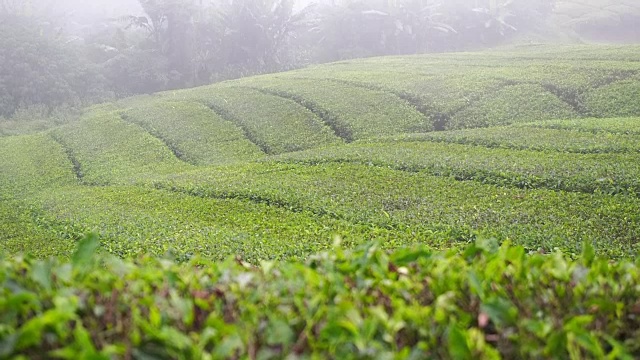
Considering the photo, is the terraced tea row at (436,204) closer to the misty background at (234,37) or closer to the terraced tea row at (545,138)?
the terraced tea row at (545,138)

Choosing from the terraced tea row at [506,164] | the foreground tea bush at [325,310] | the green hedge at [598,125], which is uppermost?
the foreground tea bush at [325,310]

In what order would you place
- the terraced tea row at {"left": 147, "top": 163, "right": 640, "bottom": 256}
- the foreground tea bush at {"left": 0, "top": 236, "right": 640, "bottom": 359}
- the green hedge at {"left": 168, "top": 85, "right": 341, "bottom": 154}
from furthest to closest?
the green hedge at {"left": 168, "top": 85, "right": 341, "bottom": 154}, the terraced tea row at {"left": 147, "top": 163, "right": 640, "bottom": 256}, the foreground tea bush at {"left": 0, "top": 236, "right": 640, "bottom": 359}

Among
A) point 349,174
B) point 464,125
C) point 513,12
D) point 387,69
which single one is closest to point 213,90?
point 387,69

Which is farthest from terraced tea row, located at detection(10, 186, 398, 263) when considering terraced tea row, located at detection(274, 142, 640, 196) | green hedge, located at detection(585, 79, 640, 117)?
green hedge, located at detection(585, 79, 640, 117)

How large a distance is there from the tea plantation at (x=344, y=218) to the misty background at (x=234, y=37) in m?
9.26

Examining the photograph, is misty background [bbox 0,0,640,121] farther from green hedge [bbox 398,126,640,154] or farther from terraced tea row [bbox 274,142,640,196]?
green hedge [bbox 398,126,640,154]

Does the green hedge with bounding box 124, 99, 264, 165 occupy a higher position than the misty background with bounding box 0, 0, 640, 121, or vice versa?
the misty background with bounding box 0, 0, 640, 121

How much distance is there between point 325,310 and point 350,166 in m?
12.2

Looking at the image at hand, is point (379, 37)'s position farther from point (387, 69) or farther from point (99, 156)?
point (99, 156)

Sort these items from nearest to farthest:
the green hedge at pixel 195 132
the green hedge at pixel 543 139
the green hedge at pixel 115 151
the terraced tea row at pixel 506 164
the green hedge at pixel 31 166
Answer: the terraced tea row at pixel 506 164 → the green hedge at pixel 543 139 → the green hedge at pixel 31 166 → the green hedge at pixel 115 151 → the green hedge at pixel 195 132

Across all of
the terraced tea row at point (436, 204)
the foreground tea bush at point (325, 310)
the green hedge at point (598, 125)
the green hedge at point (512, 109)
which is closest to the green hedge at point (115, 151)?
the terraced tea row at point (436, 204)

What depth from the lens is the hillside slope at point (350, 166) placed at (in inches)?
396

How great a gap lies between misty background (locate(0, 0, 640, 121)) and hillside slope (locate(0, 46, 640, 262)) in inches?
253

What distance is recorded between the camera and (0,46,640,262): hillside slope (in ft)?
33.0
